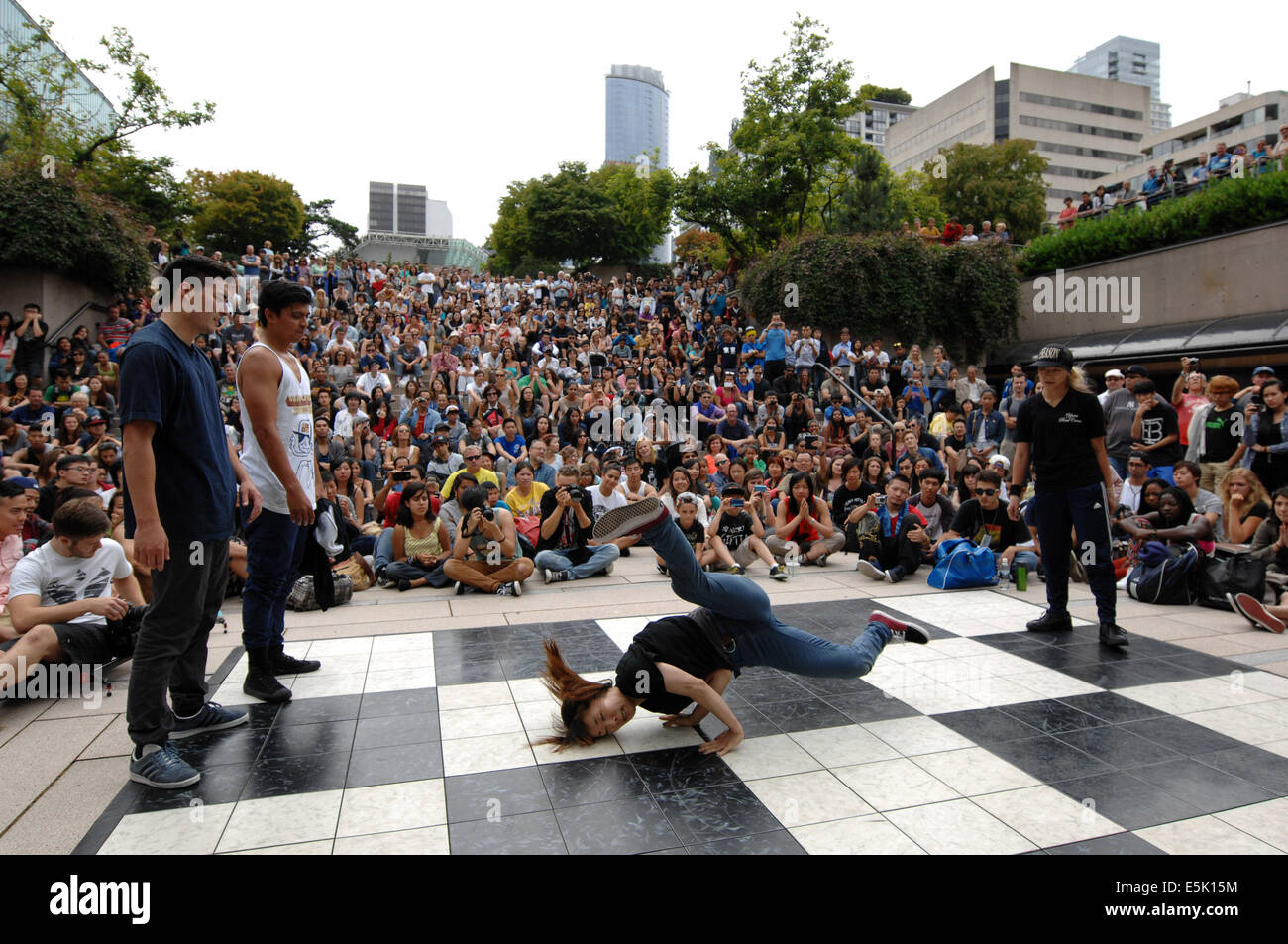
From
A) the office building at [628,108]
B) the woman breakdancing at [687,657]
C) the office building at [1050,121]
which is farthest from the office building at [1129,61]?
the woman breakdancing at [687,657]

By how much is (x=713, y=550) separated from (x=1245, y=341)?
37.1 feet

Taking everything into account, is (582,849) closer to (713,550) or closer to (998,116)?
(713,550)

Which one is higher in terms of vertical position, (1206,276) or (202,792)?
(1206,276)

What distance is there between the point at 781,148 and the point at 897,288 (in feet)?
27.5

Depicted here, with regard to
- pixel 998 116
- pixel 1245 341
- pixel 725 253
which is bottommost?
pixel 1245 341

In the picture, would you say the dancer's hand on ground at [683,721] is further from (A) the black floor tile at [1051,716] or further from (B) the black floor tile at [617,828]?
(A) the black floor tile at [1051,716]

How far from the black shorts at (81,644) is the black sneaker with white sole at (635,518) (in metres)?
2.90

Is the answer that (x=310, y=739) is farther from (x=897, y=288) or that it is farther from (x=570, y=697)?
(x=897, y=288)

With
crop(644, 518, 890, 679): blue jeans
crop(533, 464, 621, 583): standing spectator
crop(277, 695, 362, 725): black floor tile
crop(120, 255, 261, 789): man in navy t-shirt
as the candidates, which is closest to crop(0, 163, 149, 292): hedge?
crop(533, 464, 621, 583): standing spectator

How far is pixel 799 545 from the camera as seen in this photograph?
7.58 m

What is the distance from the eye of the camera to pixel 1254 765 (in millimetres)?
3031

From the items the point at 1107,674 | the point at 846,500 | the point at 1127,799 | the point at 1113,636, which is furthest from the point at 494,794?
the point at 846,500
